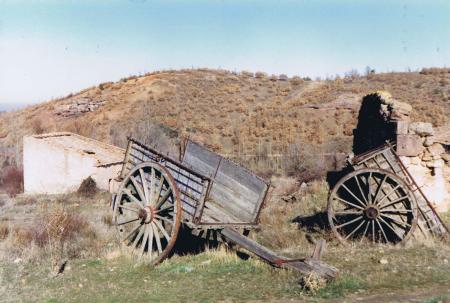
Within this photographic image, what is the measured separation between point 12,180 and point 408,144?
21588 mm

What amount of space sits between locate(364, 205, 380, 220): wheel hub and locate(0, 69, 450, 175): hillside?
18532mm

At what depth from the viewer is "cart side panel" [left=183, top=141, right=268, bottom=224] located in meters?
9.23

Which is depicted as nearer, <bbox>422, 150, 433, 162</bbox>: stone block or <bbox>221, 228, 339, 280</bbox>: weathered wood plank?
<bbox>221, 228, 339, 280</bbox>: weathered wood plank

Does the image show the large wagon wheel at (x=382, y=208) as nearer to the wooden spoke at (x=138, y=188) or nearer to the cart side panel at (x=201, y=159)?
the cart side panel at (x=201, y=159)

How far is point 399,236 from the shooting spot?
9.77 m

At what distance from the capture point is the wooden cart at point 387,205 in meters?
9.82

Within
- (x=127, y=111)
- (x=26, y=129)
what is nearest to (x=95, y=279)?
(x=127, y=111)

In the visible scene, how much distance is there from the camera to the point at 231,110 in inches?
1759

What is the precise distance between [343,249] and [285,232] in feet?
6.24

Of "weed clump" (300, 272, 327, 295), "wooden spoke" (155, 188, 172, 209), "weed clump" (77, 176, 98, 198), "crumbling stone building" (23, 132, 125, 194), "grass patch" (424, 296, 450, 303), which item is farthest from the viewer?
"crumbling stone building" (23, 132, 125, 194)

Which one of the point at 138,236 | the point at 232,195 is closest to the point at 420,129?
the point at 232,195

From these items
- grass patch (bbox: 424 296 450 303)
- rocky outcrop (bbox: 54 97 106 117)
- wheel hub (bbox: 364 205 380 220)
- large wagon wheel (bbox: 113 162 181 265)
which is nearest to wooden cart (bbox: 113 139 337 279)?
large wagon wheel (bbox: 113 162 181 265)

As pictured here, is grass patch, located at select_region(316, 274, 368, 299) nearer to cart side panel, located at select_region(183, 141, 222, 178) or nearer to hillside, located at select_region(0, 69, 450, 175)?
cart side panel, located at select_region(183, 141, 222, 178)

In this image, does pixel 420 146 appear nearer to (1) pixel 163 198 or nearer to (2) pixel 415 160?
(2) pixel 415 160
